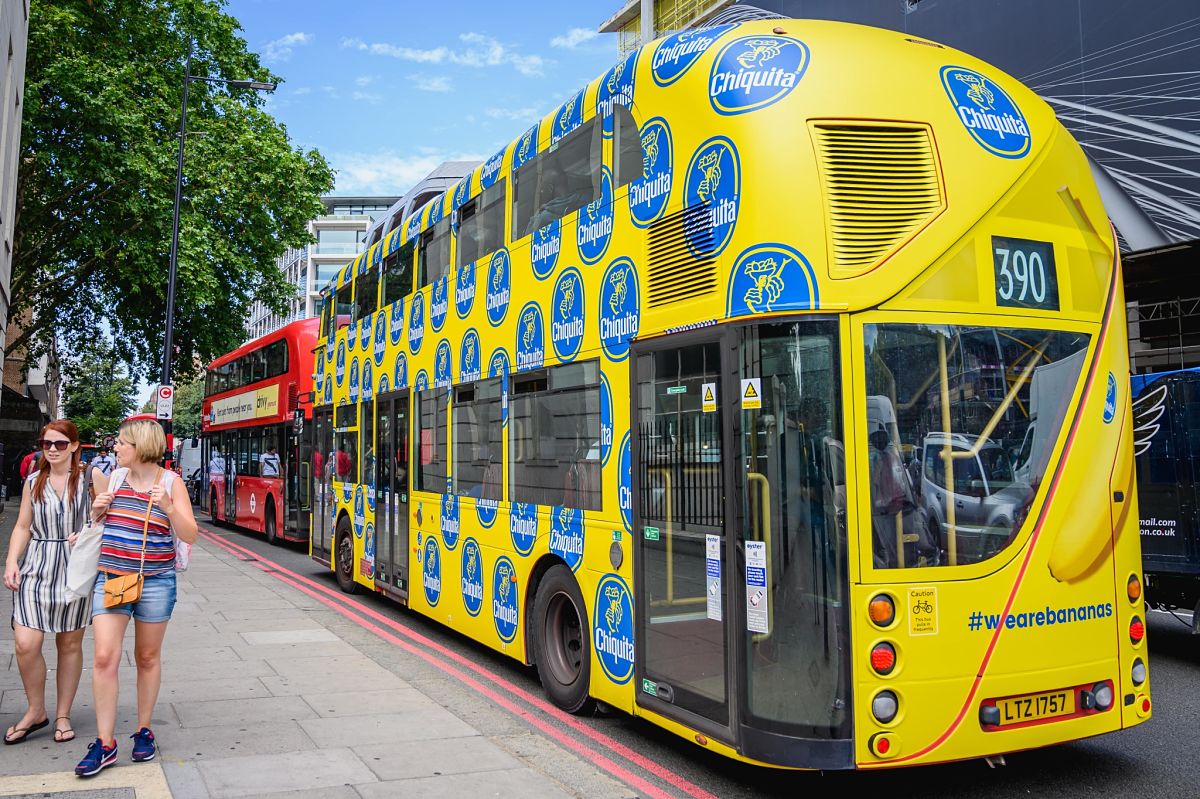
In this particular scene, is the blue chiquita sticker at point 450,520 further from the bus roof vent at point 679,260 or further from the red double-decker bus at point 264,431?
the red double-decker bus at point 264,431

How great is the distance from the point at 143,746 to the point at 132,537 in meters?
1.13

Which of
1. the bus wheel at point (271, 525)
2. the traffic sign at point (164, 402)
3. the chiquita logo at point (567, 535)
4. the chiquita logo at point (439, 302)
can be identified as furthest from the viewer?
the traffic sign at point (164, 402)

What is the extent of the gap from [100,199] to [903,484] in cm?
2441

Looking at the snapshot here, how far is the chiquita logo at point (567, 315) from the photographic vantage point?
619 centimetres

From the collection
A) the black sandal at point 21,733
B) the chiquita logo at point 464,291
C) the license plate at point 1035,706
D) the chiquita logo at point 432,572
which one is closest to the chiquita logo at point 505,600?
the chiquita logo at point 432,572

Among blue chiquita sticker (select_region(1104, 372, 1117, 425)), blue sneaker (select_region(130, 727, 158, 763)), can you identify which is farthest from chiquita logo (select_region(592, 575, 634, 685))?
blue chiquita sticker (select_region(1104, 372, 1117, 425))

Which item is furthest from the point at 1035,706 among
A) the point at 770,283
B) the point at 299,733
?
the point at 299,733

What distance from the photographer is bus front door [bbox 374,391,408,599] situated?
9.73m

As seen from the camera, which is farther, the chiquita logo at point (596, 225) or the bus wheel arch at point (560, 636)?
the bus wheel arch at point (560, 636)

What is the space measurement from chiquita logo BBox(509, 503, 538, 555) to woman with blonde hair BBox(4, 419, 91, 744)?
9.26ft

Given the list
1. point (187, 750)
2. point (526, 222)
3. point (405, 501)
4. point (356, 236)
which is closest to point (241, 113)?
point (405, 501)

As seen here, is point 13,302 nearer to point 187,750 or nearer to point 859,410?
point 187,750

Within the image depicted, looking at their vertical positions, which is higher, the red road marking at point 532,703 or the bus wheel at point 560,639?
the bus wheel at point 560,639

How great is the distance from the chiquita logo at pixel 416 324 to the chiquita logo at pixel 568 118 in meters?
3.02
